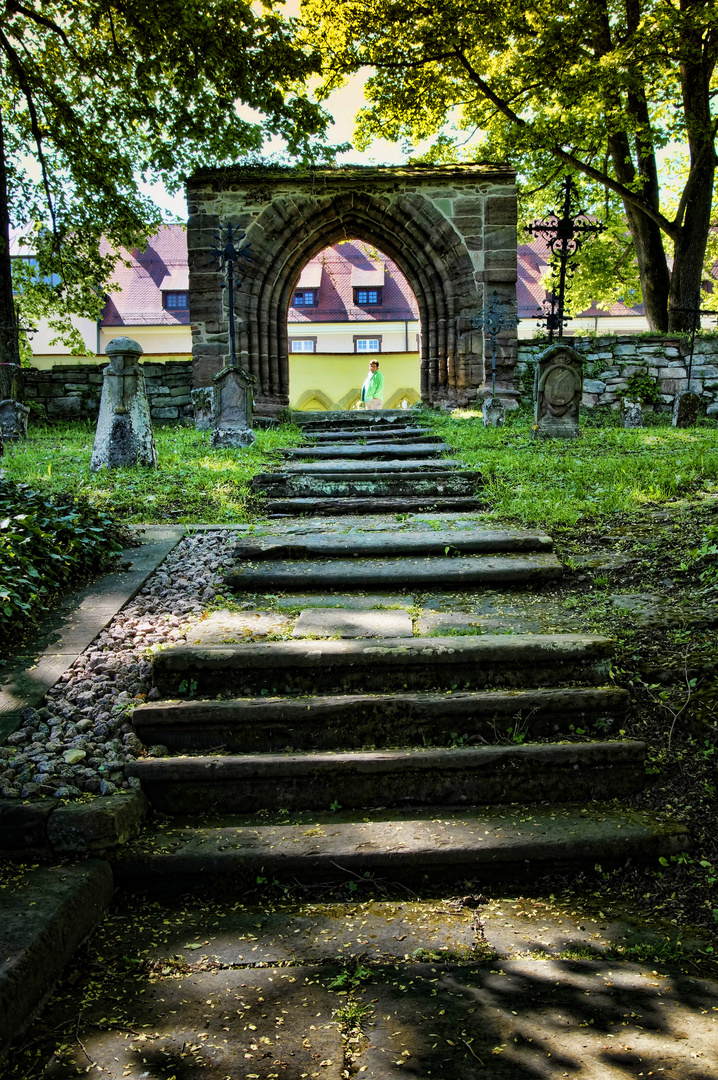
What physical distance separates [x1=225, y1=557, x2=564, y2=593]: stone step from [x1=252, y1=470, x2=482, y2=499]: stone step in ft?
6.82

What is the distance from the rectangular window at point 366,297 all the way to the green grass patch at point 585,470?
23.9m

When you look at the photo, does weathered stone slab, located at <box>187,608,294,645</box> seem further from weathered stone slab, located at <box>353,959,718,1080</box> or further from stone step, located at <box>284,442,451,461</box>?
stone step, located at <box>284,442,451,461</box>

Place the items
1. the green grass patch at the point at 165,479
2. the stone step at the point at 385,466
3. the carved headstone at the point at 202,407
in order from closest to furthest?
the green grass patch at the point at 165,479 → the stone step at the point at 385,466 → the carved headstone at the point at 202,407

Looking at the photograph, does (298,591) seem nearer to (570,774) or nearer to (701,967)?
(570,774)

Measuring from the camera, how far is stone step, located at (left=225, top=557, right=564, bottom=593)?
430 centimetres

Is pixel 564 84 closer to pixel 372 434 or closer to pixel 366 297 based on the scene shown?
pixel 372 434

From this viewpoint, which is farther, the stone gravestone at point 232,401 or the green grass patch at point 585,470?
the stone gravestone at point 232,401

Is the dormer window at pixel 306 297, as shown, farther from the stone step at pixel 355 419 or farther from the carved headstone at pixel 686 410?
the carved headstone at pixel 686 410

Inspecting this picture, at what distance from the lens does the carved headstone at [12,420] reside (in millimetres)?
10617

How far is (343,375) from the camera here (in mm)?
31109

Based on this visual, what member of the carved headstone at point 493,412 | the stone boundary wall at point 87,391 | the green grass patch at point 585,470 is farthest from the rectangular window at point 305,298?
the green grass patch at point 585,470

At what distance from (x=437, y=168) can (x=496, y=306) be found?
8.30 ft

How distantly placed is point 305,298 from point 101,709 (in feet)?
101

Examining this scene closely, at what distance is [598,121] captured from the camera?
505 inches
